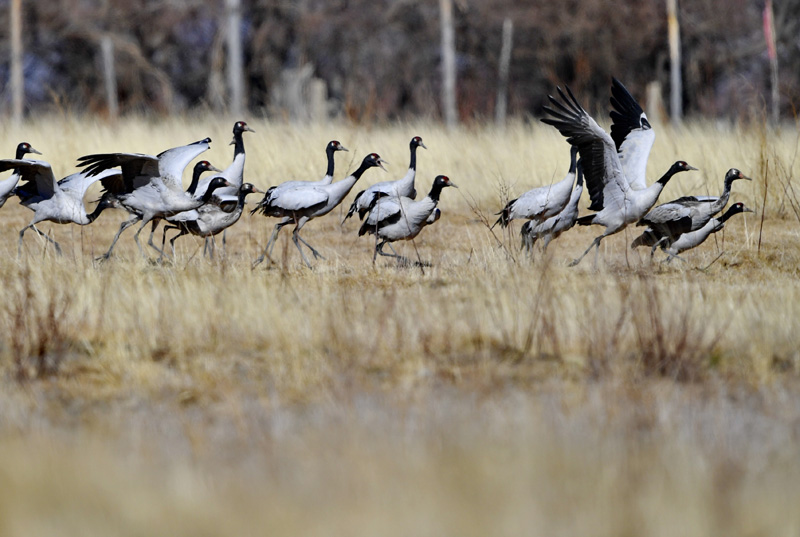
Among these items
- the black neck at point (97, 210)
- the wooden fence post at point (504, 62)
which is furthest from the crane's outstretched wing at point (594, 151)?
the wooden fence post at point (504, 62)

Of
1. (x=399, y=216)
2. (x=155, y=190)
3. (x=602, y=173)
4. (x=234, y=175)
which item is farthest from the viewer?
(x=234, y=175)

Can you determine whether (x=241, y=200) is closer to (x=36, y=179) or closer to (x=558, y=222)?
(x=36, y=179)

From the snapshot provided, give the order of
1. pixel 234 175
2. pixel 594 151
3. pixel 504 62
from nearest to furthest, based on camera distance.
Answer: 1. pixel 594 151
2. pixel 234 175
3. pixel 504 62

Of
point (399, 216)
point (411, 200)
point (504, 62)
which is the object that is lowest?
point (399, 216)

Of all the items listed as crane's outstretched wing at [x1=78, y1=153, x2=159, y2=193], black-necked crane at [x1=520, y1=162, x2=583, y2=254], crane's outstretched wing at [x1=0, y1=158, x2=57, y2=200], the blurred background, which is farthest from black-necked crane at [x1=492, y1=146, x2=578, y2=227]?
the blurred background

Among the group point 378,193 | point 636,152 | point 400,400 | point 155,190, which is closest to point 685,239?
point 636,152

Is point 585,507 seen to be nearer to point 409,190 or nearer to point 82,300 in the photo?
point 82,300

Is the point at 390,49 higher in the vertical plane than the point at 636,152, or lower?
higher

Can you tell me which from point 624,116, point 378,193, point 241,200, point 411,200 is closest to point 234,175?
point 241,200

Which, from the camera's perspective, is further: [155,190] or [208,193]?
[208,193]

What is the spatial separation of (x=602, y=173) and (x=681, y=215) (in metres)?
0.78

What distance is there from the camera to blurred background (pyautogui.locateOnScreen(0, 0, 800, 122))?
98.8 ft

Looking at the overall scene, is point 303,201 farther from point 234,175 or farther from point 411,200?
point 234,175

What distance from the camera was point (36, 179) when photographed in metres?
9.53
